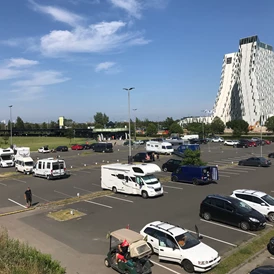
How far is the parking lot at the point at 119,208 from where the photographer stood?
48.6 ft

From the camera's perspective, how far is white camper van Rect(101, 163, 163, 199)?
23.3 meters

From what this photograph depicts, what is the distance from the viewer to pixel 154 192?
23.2 meters

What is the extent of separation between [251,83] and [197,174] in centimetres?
13437

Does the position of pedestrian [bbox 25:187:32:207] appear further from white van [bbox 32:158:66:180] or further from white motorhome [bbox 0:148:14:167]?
white motorhome [bbox 0:148:14:167]

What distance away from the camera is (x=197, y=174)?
2795 cm

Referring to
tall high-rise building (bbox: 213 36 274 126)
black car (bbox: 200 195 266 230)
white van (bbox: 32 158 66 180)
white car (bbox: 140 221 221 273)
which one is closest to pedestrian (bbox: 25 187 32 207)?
white van (bbox: 32 158 66 180)

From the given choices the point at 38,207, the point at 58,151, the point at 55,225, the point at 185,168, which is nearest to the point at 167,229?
the point at 55,225

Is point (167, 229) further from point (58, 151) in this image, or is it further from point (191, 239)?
point (58, 151)

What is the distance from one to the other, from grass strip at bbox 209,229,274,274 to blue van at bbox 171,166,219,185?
12.2 metres

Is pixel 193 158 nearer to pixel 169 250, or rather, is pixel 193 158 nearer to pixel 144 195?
pixel 144 195

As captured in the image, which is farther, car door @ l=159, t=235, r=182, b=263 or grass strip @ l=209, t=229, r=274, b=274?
car door @ l=159, t=235, r=182, b=263

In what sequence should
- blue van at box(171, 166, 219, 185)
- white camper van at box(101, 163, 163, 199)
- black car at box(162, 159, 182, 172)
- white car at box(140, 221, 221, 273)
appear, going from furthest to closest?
black car at box(162, 159, 182, 172) < blue van at box(171, 166, 219, 185) < white camper van at box(101, 163, 163, 199) < white car at box(140, 221, 221, 273)

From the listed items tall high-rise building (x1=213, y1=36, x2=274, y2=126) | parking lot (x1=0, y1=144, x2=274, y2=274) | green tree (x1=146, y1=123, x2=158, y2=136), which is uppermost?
tall high-rise building (x1=213, y1=36, x2=274, y2=126)

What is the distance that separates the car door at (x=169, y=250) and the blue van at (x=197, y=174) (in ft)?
51.8
